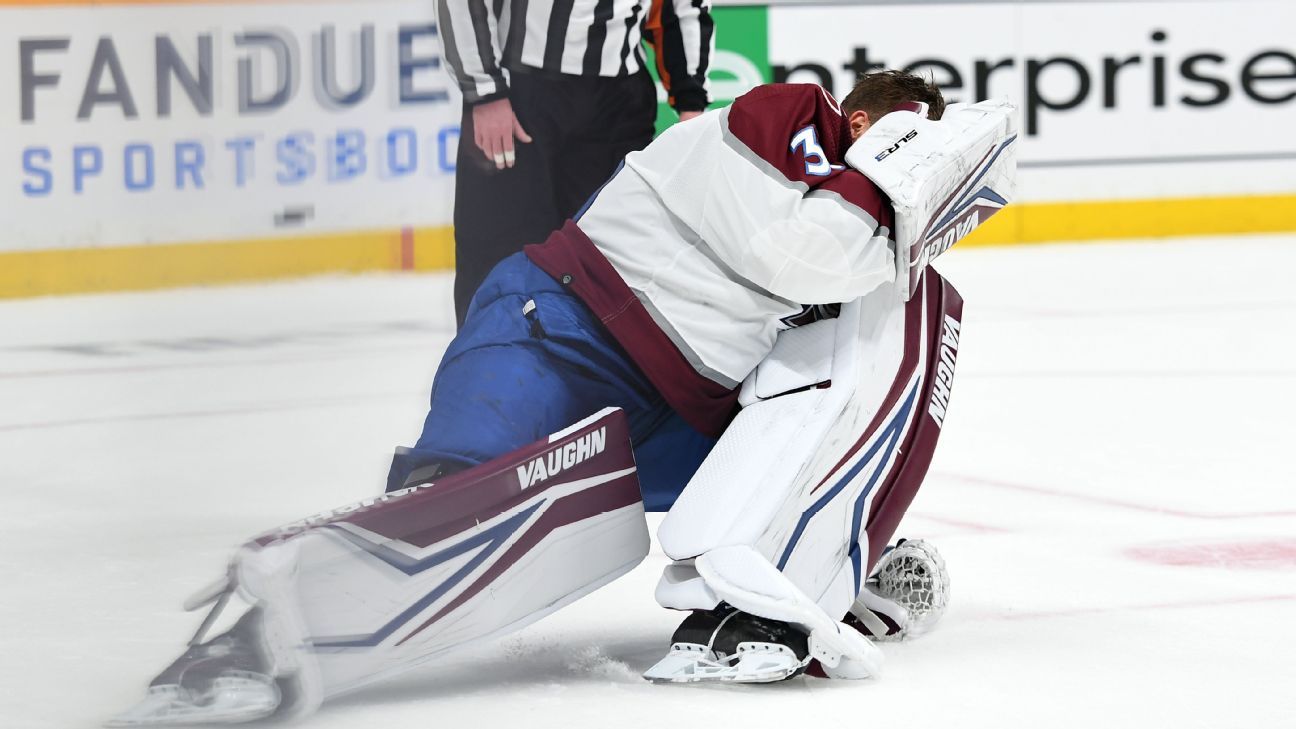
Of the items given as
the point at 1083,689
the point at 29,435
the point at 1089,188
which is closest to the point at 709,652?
the point at 1083,689

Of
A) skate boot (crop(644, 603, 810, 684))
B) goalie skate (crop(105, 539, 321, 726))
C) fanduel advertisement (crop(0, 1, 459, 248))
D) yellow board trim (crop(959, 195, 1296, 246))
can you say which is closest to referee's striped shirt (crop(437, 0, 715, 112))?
skate boot (crop(644, 603, 810, 684))

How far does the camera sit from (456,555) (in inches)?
54.8

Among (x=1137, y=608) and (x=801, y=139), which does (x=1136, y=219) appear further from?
(x=801, y=139)

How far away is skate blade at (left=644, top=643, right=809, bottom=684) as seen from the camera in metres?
1.44

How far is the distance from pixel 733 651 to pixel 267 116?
81cm

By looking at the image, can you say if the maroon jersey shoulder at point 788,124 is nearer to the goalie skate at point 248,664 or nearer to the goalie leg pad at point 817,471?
the goalie leg pad at point 817,471

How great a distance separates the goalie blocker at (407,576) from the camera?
48.0 inches

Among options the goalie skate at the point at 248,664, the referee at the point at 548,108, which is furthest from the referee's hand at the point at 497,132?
the goalie skate at the point at 248,664

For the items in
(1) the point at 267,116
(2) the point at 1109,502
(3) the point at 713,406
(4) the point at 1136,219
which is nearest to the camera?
(1) the point at 267,116

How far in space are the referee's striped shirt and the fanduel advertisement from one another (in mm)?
1368

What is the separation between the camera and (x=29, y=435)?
2939 millimetres

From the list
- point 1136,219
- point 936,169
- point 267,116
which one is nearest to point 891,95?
point 936,169

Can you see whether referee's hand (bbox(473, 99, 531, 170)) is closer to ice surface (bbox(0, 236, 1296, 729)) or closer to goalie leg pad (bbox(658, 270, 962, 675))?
ice surface (bbox(0, 236, 1296, 729))

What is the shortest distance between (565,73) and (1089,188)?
4.03 meters
